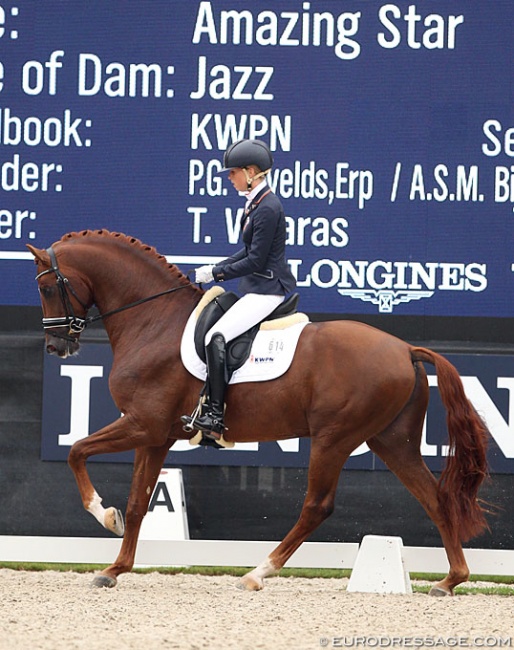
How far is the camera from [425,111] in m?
8.20

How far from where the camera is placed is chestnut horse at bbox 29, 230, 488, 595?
6645 mm

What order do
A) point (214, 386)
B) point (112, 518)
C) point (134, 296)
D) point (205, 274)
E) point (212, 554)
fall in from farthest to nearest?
1. point (212, 554)
2. point (134, 296)
3. point (205, 274)
4. point (214, 386)
5. point (112, 518)

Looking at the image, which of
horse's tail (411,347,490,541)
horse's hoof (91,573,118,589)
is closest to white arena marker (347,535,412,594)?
horse's tail (411,347,490,541)

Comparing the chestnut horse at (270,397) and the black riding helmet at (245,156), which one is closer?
the chestnut horse at (270,397)

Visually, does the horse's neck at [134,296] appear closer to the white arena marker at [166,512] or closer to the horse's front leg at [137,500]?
the horse's front leg at [137,500]

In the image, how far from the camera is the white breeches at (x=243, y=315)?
6.64 m

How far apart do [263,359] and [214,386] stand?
1.08ft

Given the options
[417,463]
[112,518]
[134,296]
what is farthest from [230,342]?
[417,463]

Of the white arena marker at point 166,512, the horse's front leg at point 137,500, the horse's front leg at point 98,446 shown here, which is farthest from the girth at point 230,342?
the white arena marker at point 166,512

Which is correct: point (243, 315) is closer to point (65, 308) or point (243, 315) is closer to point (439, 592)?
point (65, 308)

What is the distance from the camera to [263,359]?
22.0 ft

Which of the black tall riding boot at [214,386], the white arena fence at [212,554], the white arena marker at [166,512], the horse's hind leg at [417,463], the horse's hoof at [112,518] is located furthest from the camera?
the white arena marker at [166,512]

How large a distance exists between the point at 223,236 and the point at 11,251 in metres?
1.44

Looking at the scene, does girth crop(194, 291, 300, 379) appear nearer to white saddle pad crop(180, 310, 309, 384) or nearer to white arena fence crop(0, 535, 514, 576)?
white saddle pad crop(180, 310, 309, 384)
